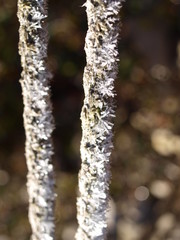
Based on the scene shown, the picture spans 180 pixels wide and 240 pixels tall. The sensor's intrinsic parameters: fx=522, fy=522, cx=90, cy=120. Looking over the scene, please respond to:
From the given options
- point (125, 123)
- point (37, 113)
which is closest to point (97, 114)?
point (37, 113)

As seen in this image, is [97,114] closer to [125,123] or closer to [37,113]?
[37,113]

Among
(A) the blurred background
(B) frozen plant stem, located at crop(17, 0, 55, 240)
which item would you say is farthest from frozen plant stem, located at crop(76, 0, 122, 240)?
(A) the blurred background

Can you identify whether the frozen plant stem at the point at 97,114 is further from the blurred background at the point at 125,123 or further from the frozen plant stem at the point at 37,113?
the blurred background at the point at 125,123

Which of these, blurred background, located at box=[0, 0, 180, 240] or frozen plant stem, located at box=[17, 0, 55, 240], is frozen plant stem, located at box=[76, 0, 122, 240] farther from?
blurred background, located at box=[0, 0, 180, 240]

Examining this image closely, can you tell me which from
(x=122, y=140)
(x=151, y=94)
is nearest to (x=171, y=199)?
(x=122, y=140)

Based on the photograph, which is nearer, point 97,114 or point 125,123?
point 97,114

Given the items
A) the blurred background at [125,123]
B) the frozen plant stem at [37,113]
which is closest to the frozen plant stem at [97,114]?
the frozen plant stem at [37,113]
